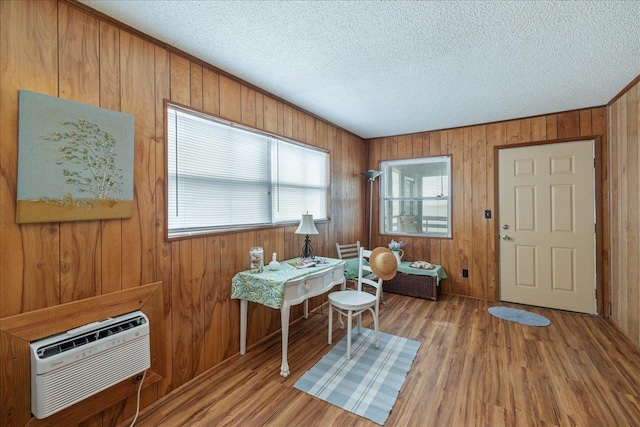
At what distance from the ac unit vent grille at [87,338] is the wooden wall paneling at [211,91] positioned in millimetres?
1619

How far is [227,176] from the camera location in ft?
8.09

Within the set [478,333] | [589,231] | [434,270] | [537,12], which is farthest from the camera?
[434,270]

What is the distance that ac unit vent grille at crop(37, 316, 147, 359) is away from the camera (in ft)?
4.49

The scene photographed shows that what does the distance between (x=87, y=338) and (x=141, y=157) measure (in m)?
1.09

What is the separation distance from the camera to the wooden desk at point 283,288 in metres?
2.18

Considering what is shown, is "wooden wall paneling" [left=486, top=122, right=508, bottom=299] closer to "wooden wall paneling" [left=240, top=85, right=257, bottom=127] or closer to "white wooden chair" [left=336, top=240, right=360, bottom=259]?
"white wooden chair" [left=336, top=240, right=360, bottom=259]

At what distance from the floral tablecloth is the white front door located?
9.63 ft

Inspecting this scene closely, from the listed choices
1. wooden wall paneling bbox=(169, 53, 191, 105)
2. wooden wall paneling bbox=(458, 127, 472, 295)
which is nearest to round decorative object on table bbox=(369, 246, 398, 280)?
wooden wall paneling bbox=(169, 53, 191, 105)

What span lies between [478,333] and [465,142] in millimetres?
2614

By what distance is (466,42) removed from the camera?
6.42 ft

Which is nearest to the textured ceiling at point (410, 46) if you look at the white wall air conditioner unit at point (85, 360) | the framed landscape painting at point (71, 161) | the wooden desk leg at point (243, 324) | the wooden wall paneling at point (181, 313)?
the framed landscape painting at point (71, 161)

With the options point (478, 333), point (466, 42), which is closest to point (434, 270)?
point (478, 333)

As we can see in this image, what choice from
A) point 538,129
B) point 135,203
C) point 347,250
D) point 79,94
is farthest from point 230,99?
point 538,129

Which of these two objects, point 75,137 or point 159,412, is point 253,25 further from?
point 159,412
